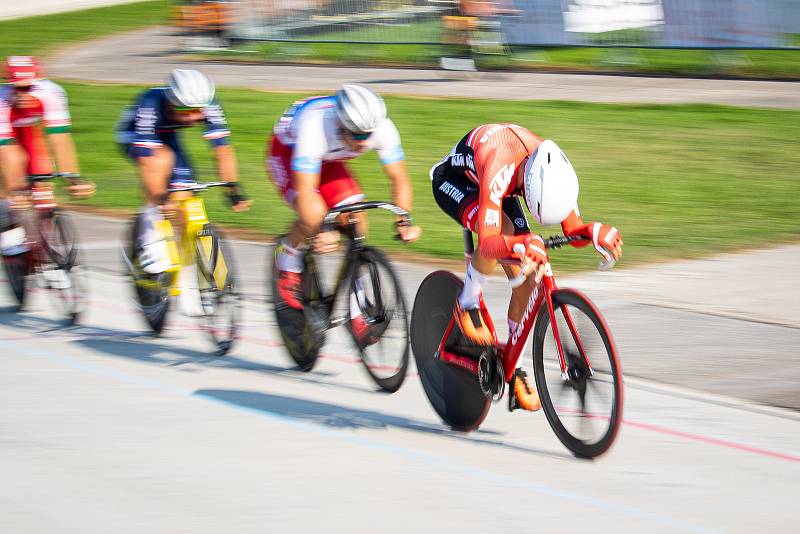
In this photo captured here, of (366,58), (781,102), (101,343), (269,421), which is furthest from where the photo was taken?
(366,58)

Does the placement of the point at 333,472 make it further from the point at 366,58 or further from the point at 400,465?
the point at 366,58

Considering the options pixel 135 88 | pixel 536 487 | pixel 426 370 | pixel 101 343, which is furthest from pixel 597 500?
pixel 135 88

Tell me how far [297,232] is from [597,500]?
2.67 meters

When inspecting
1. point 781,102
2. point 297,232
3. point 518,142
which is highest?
point 518,142

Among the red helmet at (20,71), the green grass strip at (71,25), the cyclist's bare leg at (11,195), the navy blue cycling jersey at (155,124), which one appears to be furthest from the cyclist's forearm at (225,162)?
the green grass strip at (71,25)

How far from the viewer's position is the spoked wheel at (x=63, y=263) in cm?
844

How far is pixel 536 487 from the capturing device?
5223 millimetres

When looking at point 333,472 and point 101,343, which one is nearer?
point 333,472

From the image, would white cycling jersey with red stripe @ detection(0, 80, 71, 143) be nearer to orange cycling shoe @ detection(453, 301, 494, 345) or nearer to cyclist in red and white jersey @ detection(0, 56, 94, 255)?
cyclist in red and white jersey @ detection(0, 56, 94, 255)

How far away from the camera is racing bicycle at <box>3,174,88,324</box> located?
8438mm

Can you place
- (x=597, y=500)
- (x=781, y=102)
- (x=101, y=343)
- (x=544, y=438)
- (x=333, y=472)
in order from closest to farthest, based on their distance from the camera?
(x=597, y=500) < (x=333, y=472) < (x=544, y=438) < (x=101, y=343) < (x=781, y=102)

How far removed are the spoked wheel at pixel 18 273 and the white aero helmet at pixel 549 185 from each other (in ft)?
15.7

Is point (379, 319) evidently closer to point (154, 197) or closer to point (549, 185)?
point (549, 185)

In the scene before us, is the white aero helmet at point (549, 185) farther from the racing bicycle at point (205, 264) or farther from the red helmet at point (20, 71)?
the red helmet at point (20, 71)
